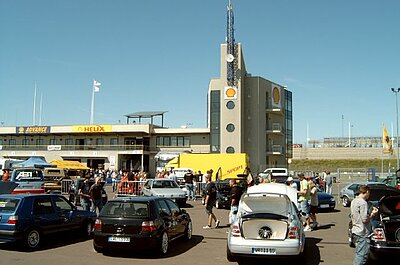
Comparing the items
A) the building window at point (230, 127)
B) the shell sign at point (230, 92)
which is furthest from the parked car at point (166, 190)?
the shell sign at point (230, 92)

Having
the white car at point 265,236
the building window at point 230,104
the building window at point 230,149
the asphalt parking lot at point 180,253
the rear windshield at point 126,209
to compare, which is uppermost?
the building window at point 230,104

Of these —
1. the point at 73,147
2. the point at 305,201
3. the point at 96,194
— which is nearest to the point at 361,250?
the point at 305,201

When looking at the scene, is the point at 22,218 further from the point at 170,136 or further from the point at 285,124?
the point at 285,124

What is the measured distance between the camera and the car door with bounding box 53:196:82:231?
12.2 metres

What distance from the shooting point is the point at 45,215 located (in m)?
11.6

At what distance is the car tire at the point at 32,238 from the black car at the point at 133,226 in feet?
5.78

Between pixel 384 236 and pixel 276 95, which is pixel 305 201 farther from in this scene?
pixel 276 95

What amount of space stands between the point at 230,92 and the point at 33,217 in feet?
141

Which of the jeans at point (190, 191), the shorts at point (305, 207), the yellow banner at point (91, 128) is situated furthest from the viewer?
the yellow banner at point (91, 128)

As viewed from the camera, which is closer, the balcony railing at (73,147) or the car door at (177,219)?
the car door at (177,219)

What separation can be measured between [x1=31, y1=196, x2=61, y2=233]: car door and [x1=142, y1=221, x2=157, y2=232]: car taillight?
3033 millimetres

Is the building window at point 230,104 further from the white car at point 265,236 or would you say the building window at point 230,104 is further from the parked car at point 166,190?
the white car at point 265,236

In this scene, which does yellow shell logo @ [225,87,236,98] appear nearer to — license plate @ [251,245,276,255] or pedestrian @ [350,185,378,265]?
license plate @ [251,245,276,255]

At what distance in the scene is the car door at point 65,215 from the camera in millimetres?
12159
